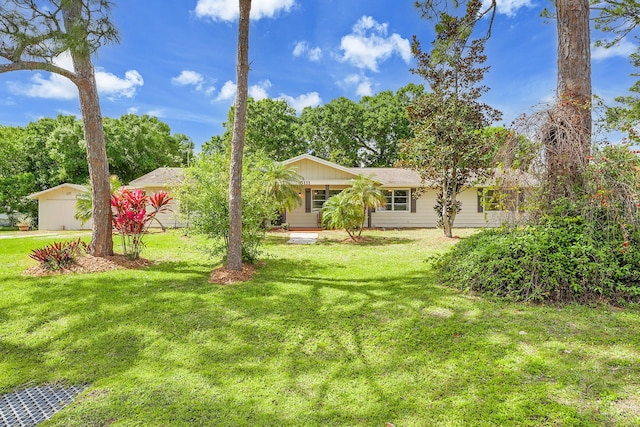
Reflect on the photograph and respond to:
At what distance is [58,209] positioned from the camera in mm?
19406

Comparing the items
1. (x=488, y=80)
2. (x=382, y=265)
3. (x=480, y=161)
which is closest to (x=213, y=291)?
(x=382, y=265)

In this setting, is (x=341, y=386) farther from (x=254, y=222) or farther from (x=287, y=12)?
(x=287, y=12)

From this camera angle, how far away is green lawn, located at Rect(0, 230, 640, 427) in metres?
2.56

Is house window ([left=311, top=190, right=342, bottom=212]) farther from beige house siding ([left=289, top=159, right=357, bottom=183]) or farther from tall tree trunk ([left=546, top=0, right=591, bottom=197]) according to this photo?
tall tree trunk ([left=546, top=0, right=591, bottom=197])

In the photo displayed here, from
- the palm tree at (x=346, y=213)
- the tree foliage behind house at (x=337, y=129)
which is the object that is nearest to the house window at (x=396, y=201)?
→ the palm tree at (x=346, y=213)

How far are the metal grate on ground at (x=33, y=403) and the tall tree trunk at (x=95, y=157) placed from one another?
5.69 meters

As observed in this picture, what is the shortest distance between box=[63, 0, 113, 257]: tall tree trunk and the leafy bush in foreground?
8235mm

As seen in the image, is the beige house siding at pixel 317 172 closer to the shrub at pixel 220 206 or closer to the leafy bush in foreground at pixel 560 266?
the shrub at pixel 220 206

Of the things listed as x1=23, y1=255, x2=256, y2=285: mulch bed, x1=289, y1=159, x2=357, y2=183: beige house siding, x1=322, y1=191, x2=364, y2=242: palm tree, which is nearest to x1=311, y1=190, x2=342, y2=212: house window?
x1=289, y1=159, x2=357, y2=183: beige house siding

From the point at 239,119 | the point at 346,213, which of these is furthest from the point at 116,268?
the point at 346,213

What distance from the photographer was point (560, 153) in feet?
17.1

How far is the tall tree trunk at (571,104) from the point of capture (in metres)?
5.17

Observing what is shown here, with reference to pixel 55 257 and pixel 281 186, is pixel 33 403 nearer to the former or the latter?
pixel 55 257

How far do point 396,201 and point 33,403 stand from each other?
Answer: 57.6 ft
